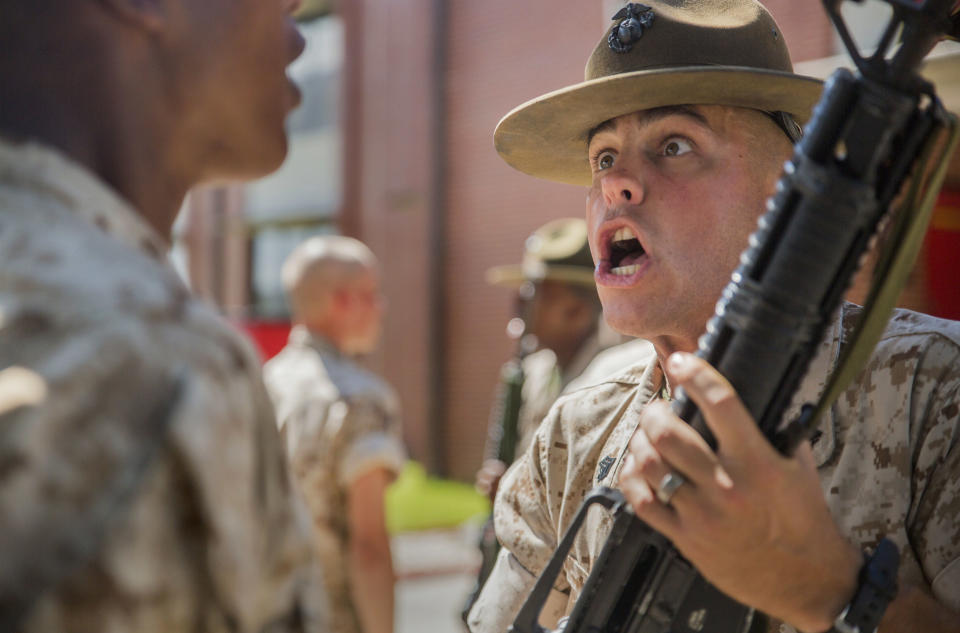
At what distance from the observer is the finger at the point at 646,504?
1.03 meters

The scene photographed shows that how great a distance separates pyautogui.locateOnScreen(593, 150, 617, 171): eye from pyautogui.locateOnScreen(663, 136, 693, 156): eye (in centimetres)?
12

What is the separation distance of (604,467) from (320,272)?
7.39ft

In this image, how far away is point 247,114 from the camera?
38.5 inches

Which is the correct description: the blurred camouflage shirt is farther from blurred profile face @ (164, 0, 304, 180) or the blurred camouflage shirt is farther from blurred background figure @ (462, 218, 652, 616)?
blurred profile face @ (164, 0, 304, 180)

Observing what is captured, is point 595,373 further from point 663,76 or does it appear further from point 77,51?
point 77,51

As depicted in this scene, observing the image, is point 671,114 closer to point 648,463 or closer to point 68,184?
point 648,463

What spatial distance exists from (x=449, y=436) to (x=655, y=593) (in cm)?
1017

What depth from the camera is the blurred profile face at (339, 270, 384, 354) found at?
366 cm

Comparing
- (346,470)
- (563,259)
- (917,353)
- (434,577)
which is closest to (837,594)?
(917,353)

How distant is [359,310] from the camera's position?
3.69 m

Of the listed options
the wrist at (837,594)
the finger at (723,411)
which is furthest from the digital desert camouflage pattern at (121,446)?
the wrist at (837,594)

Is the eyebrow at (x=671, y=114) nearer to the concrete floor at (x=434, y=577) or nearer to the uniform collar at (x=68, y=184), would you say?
the uniform collar at (x=68, y=184)

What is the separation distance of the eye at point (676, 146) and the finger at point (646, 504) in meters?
0.73

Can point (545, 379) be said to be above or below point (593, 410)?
below
